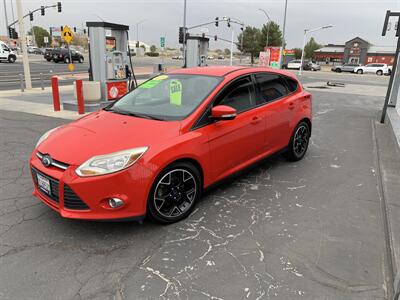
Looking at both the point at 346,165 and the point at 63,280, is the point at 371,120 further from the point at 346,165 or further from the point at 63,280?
the point at 63,280

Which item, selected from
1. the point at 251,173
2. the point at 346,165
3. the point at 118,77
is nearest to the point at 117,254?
the point at 251,173

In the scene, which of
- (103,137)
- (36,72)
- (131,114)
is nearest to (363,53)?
(36,72)

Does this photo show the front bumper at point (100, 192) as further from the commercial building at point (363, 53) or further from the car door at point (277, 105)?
the commercial building at point (363, 53)

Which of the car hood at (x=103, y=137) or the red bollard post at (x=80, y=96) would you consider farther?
the red bollard post at (x=80, y=96)

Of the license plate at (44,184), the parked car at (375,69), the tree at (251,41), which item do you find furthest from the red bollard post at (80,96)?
the tree at (251,41)

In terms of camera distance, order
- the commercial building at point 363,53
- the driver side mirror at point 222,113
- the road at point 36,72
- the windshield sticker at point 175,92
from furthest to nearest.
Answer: the commercial building at point 363,53, the road at point 36,72, the windshield sticker at point 175,92, the driver side mirror at point 222,113

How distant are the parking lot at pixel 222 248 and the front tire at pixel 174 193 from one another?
13 cm

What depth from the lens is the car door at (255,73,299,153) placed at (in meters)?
4.72

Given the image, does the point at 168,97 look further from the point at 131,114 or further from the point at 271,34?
the point at 271,34

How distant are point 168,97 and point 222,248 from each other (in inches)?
77.1

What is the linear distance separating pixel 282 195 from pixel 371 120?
6906 millimetres

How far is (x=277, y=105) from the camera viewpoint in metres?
4.89

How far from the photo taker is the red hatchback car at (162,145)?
3082 mm

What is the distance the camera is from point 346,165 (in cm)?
565
